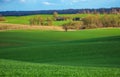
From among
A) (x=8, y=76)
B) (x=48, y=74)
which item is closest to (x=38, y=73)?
(x=48, y=74)

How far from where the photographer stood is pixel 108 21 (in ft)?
386

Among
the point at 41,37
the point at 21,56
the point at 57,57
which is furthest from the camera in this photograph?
the point at 41,37

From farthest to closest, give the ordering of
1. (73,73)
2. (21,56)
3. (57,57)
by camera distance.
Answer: (21,56), (57,57), (73,73)

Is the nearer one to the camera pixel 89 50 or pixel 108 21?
pixel 89 50

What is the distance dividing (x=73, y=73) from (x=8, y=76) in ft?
10.7

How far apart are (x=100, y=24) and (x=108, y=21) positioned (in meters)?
3.44

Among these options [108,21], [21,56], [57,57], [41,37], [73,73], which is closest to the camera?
[73,73]

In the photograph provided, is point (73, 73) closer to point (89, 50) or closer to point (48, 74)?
point (48, 74)

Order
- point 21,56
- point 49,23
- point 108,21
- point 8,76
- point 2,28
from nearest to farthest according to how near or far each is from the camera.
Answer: point 8,76, point 21,56, point 2,28, point 108,21, point 49,23

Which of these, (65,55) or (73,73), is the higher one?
(73,73)

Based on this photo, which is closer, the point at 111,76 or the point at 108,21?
the point at 111,76

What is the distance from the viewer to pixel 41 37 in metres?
65.9

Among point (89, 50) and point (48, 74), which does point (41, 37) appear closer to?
point (89, 50)

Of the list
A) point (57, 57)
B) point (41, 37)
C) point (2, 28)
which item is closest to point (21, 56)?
point (57, 57)
